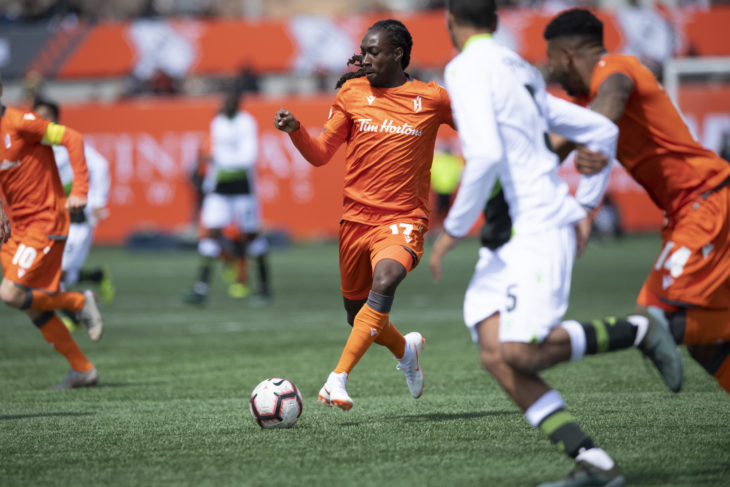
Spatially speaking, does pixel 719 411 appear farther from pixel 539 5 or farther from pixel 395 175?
pixel 539 5

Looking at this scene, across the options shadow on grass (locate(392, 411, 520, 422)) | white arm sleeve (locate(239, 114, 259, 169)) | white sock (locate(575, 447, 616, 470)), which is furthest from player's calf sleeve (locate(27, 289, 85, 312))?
white arm sleeve (locate(239, 114, 259, 169))

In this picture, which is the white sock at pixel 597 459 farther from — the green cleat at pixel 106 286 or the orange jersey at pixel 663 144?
the green cleat at pixel 106 286

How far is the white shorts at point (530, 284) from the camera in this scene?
168 inches

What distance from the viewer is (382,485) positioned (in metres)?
4.52

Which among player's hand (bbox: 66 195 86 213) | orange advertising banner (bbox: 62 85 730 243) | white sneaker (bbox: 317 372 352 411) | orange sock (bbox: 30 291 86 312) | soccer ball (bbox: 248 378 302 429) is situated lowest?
orange advertising banner (bbox: 62 85 730 243)

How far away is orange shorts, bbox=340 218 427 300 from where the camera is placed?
249 inches

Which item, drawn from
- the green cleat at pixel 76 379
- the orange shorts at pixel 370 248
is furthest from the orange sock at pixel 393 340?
the green cleat at pixel 76 379

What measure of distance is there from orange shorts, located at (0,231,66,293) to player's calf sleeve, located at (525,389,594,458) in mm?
4455

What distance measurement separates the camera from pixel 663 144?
4.97 meters

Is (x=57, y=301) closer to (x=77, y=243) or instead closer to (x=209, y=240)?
(x=77, y=243)

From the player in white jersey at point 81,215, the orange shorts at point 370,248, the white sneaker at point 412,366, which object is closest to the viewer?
the orange shorts at point 370,248

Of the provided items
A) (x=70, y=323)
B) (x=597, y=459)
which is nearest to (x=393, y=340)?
(x=597, y=459)

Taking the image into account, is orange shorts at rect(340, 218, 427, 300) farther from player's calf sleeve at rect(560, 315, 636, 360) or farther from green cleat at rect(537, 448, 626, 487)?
green cleat at rect(537, 448, 626, 487)

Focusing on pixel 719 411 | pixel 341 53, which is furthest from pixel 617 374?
pixel 341 53
